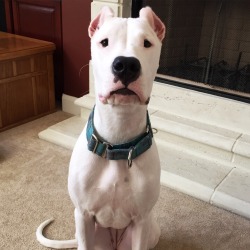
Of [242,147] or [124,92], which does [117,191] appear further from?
[242,147]

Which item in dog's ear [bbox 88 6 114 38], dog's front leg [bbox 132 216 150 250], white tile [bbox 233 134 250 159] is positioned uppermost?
dog's ear [bbox 88 6 114 38]

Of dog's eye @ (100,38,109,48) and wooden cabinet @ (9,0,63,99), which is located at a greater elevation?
dog's eye @ (100,38,109,48)

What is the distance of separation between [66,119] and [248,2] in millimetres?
1494

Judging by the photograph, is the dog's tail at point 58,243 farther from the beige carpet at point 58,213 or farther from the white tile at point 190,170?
the white tile at point 190,170

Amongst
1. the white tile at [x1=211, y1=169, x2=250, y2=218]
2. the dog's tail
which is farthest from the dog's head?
the white tile at [x1=211, y1=169, x2=250, y2=218]

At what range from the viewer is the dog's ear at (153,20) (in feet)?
2.85

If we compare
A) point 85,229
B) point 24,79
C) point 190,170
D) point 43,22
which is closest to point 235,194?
point 190,170

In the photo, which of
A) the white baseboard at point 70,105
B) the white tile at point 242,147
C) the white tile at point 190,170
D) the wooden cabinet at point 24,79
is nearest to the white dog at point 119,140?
the white tile at point 190,170

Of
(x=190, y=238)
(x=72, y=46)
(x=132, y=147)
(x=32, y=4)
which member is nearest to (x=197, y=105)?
(x=190, y=238)

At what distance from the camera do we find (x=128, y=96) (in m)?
0.79

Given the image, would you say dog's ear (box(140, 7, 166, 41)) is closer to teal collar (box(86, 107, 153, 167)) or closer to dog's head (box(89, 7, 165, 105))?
dog's head (box(89, 7, 165, 105))

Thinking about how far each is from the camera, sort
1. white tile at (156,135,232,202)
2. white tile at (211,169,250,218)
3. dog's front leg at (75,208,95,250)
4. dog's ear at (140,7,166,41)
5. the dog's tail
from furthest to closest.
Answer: white tile at (156,135,232,202) → white tile at (211,169,250,218) → the dog's tail → dog's front leg at (75,208,95,250) → dog's ear at (140,7,166,41)

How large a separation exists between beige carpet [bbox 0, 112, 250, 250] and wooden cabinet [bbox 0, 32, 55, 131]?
1.65 ft

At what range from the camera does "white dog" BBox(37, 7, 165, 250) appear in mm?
781
